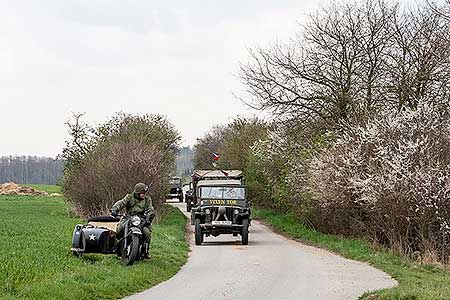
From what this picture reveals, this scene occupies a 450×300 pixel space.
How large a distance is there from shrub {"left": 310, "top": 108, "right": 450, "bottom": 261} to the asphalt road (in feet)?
7.35

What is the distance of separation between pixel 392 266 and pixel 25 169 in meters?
161

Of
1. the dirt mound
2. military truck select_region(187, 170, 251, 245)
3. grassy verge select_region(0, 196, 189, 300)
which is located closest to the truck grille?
military truck select_region(187, 170, 251, 245)

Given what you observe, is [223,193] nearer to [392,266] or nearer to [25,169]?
[392,266]

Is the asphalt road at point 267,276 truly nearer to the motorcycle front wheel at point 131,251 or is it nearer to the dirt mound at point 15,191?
→ the motorcycle front wheel at point 131,251

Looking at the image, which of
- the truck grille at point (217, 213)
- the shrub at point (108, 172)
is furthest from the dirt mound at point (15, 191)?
the truck grille at point (217, 213)

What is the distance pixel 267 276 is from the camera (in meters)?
16.5

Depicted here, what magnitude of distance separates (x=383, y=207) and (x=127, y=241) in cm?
990

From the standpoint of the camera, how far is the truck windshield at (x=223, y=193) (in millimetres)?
27681

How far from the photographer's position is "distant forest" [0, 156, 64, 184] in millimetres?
168750

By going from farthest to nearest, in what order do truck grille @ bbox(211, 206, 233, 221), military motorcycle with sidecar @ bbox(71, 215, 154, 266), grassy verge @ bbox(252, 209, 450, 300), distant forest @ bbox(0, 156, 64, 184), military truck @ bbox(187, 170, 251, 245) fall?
distant forest @ bbox(0, 156, 64, 184) → truck grille @ bbox(211, 206, 233, 221) → military truck @ bbox(187, 170, 251, 245) → military motorcycle with sidecar @ bbox(71, 215, 154, 266) → grassy verge @ bbox(252, 209, 450, 300)

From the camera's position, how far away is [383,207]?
2350 cm

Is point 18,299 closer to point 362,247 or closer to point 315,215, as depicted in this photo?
point 362,247

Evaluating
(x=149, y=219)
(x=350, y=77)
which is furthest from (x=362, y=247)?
(x=350, y=77)

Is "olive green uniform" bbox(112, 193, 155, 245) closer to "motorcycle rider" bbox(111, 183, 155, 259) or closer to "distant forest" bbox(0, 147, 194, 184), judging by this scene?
"motorcycle rider" bbox(111, 183, 155, 259)
